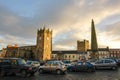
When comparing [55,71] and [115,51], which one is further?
[115,51]

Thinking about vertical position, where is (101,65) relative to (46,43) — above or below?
below

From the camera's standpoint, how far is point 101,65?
30125mm

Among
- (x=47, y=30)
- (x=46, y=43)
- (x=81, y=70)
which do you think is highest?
(x=47, y=30)

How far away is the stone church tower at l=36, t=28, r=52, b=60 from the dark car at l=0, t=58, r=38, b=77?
8230 cm

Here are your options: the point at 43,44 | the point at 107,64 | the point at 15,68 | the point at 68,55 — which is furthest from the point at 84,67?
the point at 68,55

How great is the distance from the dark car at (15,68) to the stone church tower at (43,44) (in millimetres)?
82298

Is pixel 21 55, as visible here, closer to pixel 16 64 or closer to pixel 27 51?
pixel 27 51

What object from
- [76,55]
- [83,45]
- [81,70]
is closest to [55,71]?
[81,70]

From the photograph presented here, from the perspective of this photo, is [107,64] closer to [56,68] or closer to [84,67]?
[84,67]

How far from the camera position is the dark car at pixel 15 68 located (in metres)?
20.2

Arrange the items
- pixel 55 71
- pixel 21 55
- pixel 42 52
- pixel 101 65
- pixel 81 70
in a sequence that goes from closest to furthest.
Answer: pixel 55 71
pixel 81 70
pixel 101 65
pixel 42 52
pixel 21 55

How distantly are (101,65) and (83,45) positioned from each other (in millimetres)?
121358

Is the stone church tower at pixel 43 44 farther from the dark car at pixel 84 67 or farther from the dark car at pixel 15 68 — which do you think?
the dark car at pixel 15 68

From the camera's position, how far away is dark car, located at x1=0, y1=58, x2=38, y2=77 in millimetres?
20219
